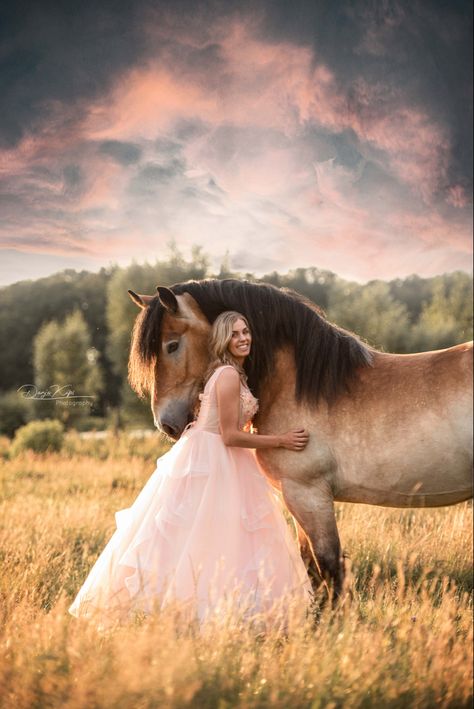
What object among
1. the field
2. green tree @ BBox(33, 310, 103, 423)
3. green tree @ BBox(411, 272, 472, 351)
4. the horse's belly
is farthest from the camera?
green tree @ BBox(411, 272, 472, 351)

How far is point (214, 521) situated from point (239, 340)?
99 centimetres

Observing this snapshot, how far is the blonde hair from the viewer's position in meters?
3.23

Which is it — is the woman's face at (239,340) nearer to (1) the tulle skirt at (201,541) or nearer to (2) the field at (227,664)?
(1) the tulle skirt at (201,541)

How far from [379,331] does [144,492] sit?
1988cm

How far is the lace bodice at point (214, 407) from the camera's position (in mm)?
3207

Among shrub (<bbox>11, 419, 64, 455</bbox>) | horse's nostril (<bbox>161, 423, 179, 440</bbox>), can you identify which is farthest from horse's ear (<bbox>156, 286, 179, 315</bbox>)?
shrub (<bbox>11, 419, 64, 455</bbox>)

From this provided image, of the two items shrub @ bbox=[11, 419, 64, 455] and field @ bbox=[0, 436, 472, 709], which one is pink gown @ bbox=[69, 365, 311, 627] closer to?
field @ bbox=[0, 436, 472, 709]

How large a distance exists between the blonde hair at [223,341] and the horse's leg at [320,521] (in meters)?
0.70

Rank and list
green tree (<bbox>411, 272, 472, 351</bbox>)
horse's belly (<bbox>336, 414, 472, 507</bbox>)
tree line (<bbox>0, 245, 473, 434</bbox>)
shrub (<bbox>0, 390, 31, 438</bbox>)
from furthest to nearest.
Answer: green tree (<bbox>411, 272, 472, 351</bbox>) < shrub (<bbox>0, 390, 31, 438</bbox>) < tree line (<bbox>0, 245, 473, 434</bbox>) < horse's belly (<bbox>336, 414, 472, 507</bbox>)

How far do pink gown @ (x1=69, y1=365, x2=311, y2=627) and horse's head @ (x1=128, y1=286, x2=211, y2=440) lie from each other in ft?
0.41

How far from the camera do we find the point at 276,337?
3.30 meters

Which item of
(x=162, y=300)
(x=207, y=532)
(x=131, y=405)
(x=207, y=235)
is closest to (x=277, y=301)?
(x=162, y=300)

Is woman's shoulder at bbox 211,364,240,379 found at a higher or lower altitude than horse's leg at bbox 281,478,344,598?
higher

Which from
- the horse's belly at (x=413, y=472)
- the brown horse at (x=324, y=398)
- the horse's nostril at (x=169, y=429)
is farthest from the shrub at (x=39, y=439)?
the horse's belly at (x=413, y=472)
